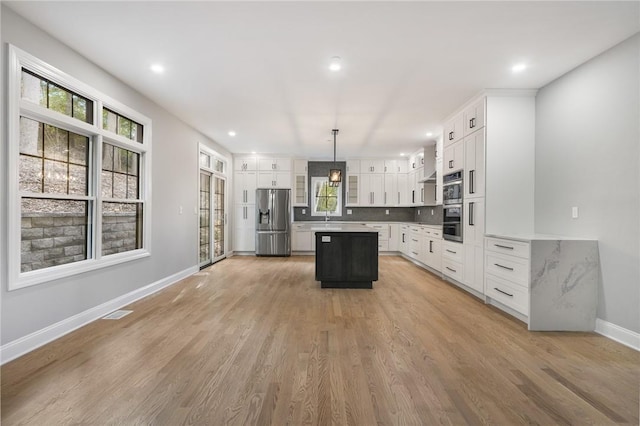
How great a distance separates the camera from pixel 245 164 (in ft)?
26.6

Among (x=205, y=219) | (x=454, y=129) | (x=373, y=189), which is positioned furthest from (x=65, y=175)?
(x=373, y=189)

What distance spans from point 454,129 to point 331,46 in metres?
2.87

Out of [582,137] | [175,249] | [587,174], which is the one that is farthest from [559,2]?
[175,249]

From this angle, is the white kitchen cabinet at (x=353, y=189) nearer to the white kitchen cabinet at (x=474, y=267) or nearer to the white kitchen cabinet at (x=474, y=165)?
the white kitchen cabinet at (x=474, y=165)

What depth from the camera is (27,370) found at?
2.15 m

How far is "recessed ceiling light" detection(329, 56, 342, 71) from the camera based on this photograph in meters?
3.09

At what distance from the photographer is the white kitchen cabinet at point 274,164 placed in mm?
8109

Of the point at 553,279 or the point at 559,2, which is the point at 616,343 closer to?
the point at 553,279

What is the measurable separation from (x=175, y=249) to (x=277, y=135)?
2.91 meters

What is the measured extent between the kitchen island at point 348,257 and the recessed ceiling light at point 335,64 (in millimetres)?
2284

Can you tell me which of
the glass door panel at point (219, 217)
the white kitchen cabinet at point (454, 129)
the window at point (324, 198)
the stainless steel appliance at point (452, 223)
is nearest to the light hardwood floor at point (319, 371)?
the stainless steel appliance at point (452, 223)

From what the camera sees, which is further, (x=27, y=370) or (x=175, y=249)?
(x=175, y=249)

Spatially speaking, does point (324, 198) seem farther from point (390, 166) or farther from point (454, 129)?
point (454, 129)

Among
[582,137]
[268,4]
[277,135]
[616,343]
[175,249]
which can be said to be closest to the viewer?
[268,4]
